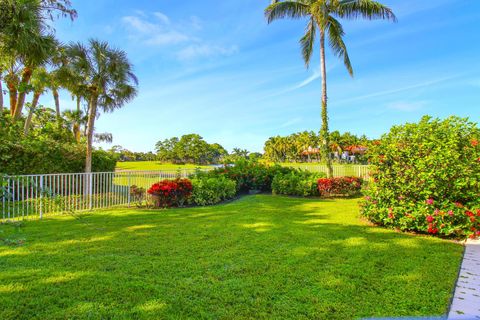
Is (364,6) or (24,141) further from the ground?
(364,6)

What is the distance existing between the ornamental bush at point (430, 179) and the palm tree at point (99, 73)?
10461 millimetres

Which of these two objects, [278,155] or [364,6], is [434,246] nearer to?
[364,6]

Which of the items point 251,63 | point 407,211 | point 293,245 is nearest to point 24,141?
point 251,63

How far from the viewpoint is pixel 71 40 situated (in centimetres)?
1052

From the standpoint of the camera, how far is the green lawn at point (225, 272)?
2445 mm

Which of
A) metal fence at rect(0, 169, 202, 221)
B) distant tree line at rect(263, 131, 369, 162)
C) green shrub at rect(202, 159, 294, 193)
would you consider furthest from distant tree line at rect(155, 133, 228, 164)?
metal fence at rect(0, 169, 202, 221)

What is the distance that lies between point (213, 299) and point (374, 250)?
2.78 m

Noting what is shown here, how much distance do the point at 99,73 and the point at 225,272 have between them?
10710mm

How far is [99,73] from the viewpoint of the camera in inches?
426

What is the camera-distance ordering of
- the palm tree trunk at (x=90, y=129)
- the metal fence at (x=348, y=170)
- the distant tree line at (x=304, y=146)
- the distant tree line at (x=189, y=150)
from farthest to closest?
1. the distant tree line at (x=189, y=150)
2. the distant tree line at (x=304, y=146)
3. the metal fence at (x=348, y=170)
4. the palm tree trunk at (x=90, y=129)

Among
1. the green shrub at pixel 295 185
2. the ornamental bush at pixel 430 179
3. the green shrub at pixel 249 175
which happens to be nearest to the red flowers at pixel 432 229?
the ornamental bush at pixel 430 179

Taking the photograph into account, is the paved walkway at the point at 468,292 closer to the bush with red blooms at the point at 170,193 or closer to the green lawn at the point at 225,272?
the green lawn at the point at 225,272

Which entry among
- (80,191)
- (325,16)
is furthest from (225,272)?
(325,16)

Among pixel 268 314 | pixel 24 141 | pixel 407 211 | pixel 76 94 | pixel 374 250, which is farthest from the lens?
pixel 76 94
